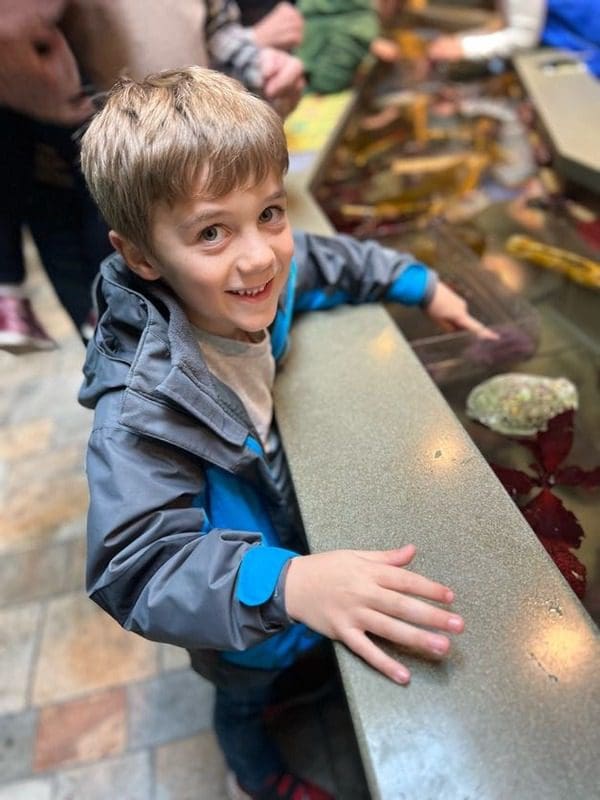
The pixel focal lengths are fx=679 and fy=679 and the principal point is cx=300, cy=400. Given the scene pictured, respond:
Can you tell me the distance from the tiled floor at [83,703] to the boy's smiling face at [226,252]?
92cm

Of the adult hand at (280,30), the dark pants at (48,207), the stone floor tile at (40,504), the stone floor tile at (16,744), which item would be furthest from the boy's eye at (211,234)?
the stone floor tile at (40,504)

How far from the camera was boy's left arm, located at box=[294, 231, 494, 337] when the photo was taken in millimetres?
1156

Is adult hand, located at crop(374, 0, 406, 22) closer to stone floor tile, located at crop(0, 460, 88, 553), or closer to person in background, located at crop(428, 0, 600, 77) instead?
person in background, located at crop(428, 0, 600, 77)

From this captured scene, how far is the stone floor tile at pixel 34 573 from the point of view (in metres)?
1.69

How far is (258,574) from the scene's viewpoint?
0.70 meters

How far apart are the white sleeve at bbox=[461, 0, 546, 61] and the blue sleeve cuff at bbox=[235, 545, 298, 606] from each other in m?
2.04

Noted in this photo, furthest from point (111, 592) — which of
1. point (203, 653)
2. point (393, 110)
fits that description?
point (393, 110)

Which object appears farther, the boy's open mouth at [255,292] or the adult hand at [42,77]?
the adult hand at [42,77]

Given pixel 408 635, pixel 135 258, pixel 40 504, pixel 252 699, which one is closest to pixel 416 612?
pixel 408 635

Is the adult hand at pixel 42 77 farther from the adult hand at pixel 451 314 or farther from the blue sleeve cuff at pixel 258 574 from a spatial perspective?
the blue sleeve cuff at pixel 258 574

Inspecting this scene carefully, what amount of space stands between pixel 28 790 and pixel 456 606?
3.58 ft

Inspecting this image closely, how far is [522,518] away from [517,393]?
0.41 meters

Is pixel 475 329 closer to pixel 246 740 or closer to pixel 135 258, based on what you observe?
pixel 135 258

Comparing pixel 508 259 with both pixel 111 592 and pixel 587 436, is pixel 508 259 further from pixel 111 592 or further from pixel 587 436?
pixel 111 592
